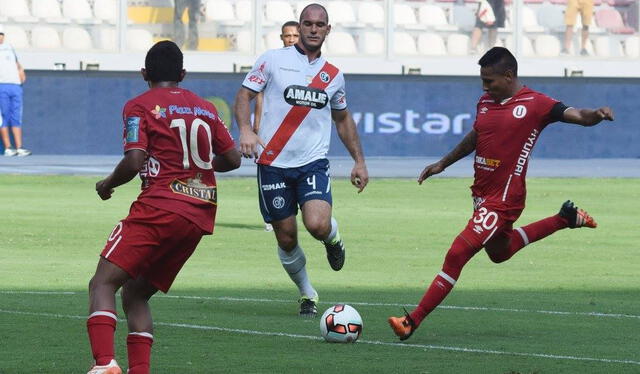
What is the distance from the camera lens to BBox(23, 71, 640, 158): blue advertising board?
31.1 m

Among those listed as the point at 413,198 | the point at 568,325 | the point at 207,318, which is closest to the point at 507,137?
the point at 568,325

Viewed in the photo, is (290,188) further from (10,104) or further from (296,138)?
(10,104)

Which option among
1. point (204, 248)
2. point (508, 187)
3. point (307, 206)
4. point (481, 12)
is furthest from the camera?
point (481, 12)

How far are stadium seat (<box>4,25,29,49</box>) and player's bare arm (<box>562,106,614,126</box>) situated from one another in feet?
80.3

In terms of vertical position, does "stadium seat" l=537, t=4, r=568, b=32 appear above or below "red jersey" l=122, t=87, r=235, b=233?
below

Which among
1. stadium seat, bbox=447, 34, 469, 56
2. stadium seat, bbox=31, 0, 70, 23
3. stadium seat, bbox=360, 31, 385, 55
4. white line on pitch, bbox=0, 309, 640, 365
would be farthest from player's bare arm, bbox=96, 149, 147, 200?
stadium seat, bbox=447, 34, 469, 56

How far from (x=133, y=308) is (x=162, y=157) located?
0.75 meters

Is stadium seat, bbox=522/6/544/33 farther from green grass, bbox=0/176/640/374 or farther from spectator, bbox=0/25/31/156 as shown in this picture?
green grass, bbox=0/176/640/374

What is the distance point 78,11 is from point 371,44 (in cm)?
641

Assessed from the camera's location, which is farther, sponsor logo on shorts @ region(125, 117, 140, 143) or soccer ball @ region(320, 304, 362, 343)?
soccer ball @ region(320, 304, 362, 343)

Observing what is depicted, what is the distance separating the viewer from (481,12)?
35.6 metres

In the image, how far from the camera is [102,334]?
729 cm

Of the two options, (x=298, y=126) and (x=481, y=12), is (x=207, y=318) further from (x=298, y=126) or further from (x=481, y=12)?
(x=481, y=12)

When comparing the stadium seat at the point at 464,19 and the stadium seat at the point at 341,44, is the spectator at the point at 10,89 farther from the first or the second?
the stadium seat at the point at 464,19
